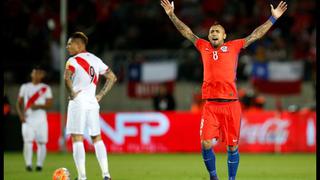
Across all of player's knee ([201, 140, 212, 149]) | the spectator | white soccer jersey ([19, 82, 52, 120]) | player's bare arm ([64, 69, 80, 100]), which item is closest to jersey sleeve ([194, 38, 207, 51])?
player's knee ([201, 140, 212, 149])

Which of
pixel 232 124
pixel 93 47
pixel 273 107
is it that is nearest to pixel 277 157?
pixel 273 107

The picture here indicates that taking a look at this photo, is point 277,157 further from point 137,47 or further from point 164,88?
point 137,47

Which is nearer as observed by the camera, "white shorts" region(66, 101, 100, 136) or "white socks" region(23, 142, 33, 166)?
"white shorts" region(66, 101, 100, 136)

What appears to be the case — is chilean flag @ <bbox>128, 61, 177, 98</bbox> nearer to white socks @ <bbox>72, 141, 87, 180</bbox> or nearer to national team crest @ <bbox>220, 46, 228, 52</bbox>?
white socks @ <bbox>72, 141, 87, 180</bbox>

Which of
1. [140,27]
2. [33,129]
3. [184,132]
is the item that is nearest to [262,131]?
[184,132]

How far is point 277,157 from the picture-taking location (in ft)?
72.7

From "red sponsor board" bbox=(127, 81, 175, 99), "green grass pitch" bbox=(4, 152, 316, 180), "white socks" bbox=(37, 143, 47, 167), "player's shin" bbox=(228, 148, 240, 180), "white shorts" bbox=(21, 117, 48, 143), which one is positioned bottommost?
"green grass pitch" bbox=(4, 152, 316, 180)

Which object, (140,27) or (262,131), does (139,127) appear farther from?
(140,27)

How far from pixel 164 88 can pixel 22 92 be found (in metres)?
8.16

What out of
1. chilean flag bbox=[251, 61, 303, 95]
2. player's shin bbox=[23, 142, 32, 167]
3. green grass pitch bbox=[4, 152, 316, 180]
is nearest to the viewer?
green grass pitch bbox=[4, 152, 316, 180]

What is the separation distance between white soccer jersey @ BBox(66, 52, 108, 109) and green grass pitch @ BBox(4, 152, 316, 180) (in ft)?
8.01

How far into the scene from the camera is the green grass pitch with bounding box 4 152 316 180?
50.7ft

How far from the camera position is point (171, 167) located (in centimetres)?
1828

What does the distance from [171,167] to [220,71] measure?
6244 mm
